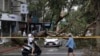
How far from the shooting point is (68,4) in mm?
45312

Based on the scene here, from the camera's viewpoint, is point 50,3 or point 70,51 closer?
point 70,51

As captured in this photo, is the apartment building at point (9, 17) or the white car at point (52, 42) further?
the white car at point (52, 42)

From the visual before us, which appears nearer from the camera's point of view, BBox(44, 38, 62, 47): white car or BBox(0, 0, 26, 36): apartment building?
BBox(0, 0, 26, 36): apartment building

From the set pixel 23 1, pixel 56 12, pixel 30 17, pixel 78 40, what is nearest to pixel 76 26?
pixel 56 12

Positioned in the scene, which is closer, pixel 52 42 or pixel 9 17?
pixel 52 42

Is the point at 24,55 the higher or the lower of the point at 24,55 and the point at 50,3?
the lower

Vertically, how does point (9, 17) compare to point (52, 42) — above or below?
above

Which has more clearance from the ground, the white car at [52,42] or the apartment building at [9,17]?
the apartment building at [9,17]

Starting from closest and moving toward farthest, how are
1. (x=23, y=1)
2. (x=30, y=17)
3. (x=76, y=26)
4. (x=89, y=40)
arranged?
(x=89, y=40), (x=76, y=26), (x=23, y=1), (x=30, y=17)

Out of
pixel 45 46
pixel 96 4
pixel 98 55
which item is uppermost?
pixel 96 4

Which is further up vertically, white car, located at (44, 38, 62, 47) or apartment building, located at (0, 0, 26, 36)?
apartment building, located at (0, 0, 26, 36)

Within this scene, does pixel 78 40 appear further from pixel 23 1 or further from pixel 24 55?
pixel 23 1

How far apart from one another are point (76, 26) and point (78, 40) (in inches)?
308

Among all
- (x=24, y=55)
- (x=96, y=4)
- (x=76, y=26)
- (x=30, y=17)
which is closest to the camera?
(x=96, y=4)
